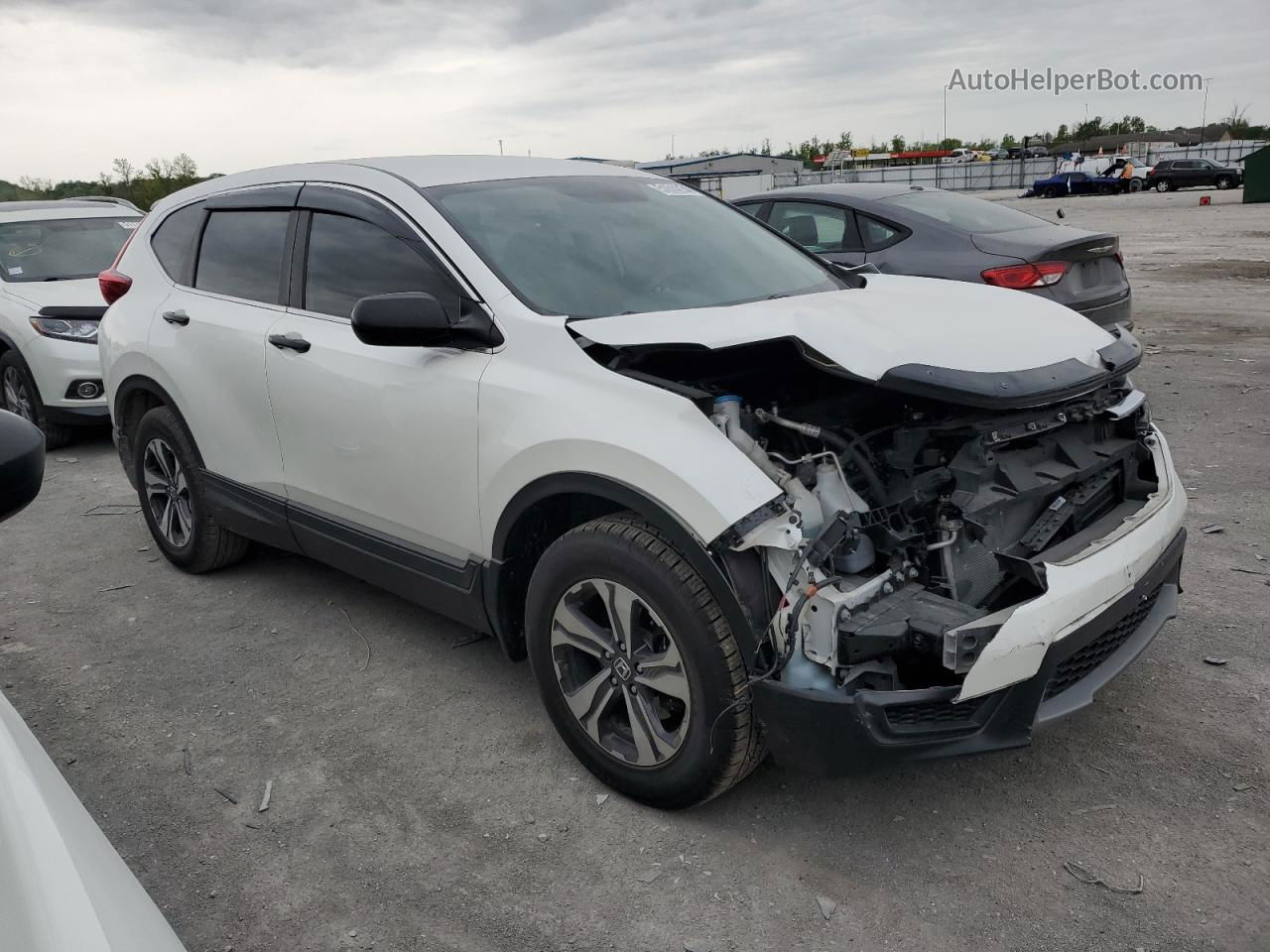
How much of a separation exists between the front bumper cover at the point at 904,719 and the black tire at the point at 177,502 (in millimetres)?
3177

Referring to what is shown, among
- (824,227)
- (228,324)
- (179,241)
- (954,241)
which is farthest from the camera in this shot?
(824,227)

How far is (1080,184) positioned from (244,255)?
48558mm

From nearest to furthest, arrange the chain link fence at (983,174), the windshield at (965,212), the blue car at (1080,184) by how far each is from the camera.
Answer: the windshield at (965,212) → the blue car at (1080,184) → the chain link fence at (983,174)

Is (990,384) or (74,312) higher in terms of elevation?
(74,312)

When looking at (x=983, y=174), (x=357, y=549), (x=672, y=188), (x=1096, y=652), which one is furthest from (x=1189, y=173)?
(x=357, y=549)

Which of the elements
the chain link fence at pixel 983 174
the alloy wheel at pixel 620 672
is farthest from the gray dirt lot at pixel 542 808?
the chain link fence at pixel 983 174

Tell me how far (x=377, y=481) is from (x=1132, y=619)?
8.17 ft

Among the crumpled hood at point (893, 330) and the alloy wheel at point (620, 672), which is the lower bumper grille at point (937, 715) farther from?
the crumpled hood at point (893, 330)

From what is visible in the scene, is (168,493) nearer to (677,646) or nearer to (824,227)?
(677,646)

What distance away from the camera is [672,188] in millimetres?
4344

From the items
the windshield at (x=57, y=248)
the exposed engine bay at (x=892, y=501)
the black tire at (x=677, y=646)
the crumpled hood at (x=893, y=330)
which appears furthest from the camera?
the windshield at (x=57, y=248)

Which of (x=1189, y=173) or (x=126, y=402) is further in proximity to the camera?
(x=1189, y=173)


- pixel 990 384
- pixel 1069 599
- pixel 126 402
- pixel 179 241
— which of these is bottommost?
pixel 1069 599

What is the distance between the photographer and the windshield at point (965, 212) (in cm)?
699
